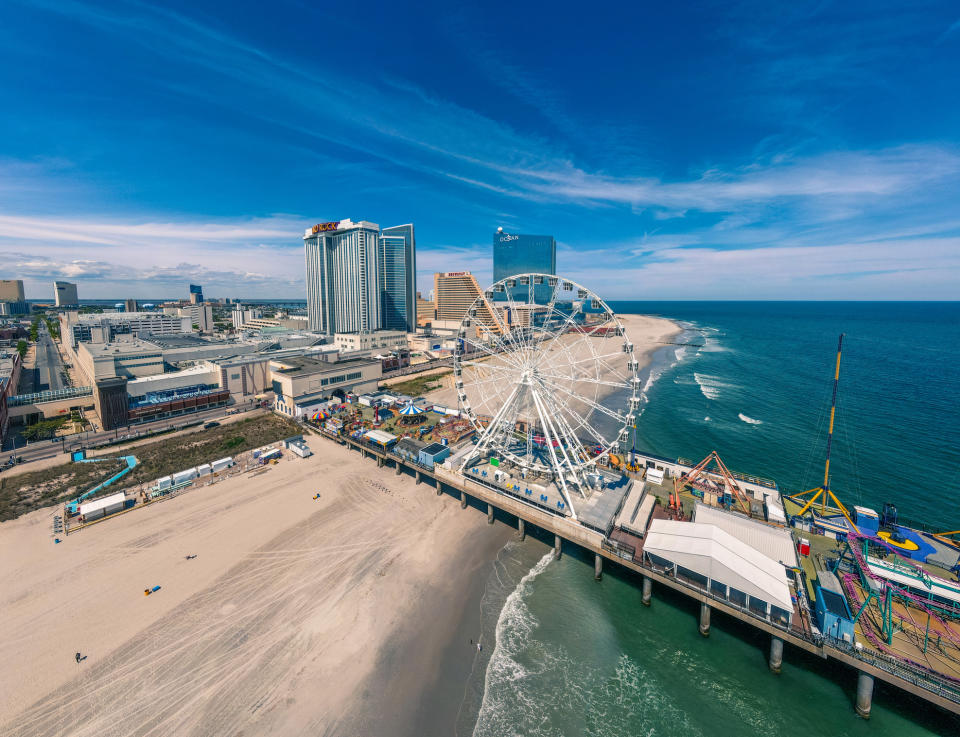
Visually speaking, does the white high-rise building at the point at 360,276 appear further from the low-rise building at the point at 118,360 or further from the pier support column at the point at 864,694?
the pier support column at the point at 864,694

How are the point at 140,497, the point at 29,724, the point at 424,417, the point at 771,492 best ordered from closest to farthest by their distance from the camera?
the point at 29,724 < the point at 771,492 < the point at 140,497 < the point at 424,417

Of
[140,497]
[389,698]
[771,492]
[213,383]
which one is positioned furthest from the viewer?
[213,383]

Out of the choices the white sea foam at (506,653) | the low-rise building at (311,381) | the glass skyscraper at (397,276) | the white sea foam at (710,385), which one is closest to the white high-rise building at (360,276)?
the glass skyscraper at (397,276)

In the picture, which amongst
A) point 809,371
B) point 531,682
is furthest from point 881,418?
point 531,682

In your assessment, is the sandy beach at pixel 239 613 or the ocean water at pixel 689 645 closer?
the sandy beach at pixel 239 613

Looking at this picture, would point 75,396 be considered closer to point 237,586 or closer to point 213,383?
point 213,383

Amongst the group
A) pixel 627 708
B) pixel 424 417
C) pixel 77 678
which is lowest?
pixel 627 708
